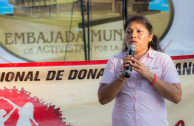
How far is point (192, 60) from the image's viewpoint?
3.34 metres

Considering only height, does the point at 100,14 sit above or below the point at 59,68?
above

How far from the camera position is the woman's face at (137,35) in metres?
1.69

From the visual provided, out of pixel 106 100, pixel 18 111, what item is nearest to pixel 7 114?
pixel 18 111

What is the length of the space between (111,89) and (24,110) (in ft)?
5.52

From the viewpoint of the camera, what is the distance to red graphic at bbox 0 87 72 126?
3074mm

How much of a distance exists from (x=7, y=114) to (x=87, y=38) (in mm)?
1097

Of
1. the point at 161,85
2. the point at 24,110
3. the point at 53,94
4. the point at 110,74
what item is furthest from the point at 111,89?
the point at 24,110

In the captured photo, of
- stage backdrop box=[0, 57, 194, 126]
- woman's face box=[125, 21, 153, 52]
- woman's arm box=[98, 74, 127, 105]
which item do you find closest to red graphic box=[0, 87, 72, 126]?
stage backdrop box=[0, 57, 194, 126]

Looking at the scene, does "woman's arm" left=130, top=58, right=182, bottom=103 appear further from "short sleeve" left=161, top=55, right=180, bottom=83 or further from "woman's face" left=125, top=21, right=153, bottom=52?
"woman's face" left=125, top=21, right=153, bottom=52

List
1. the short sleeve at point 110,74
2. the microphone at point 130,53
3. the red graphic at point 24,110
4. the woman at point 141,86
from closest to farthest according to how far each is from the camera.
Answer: the microphone at point 130,53
the woman at point 141,86
the short sleeve at point 110,74
the red graphic at point 24,110

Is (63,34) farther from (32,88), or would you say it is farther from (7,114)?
(7,114)

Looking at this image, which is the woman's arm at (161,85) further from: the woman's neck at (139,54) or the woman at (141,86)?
the woman's neck at (139,54)

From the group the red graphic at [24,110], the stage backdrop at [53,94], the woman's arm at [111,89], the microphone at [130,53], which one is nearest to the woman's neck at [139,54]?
the microphone at [130,53]

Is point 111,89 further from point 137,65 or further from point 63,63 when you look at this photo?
point 63,63
